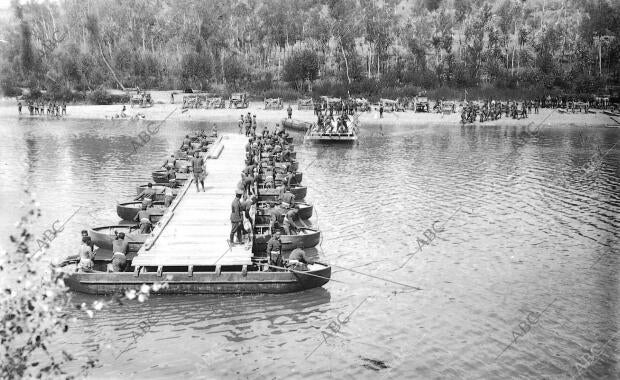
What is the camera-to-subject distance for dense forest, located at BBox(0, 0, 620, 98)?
322ft

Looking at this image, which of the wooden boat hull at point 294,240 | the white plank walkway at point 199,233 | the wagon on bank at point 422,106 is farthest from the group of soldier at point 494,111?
the wooden boat hull at point 294,240

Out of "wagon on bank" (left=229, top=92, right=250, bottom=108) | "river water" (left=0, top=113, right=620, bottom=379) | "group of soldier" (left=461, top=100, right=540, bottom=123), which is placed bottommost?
"river water" (left=0, top=113, right=620, bottom=379)

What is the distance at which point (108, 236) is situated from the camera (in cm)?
2775

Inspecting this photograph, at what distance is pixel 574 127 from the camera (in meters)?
77.6

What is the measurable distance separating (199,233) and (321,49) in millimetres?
91808

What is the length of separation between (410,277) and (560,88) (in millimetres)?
75318

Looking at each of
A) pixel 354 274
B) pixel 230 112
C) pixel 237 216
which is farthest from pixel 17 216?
pixel 230 112

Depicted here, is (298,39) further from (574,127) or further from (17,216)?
(17,216)

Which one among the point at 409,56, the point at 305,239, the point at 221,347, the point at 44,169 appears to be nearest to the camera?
the point at 221,347

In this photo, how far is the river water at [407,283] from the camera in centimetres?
1891

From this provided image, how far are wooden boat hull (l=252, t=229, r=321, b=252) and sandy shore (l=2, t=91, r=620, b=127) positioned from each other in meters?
51.7

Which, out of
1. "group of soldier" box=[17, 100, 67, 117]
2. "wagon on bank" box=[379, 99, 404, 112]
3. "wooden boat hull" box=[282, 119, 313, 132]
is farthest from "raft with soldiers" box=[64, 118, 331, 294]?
"group of soldier" box=[17, 100, 67, 117]

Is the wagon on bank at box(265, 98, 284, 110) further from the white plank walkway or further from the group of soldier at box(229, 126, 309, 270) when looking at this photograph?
the white plank walkway

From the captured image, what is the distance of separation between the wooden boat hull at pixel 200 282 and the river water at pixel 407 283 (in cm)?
40
